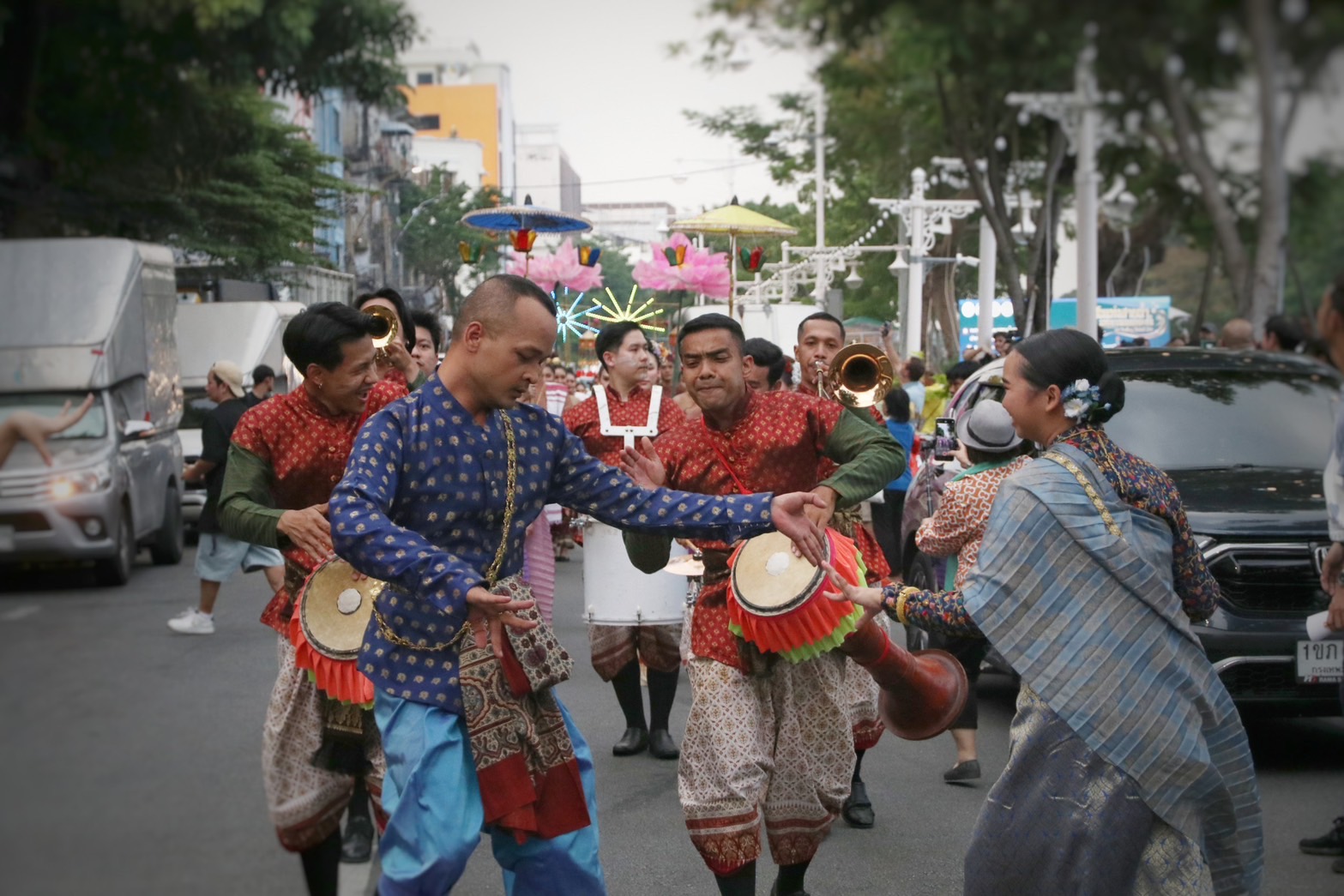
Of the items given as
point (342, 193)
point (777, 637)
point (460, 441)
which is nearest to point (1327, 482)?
point (777, 637)

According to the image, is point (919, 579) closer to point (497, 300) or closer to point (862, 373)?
point (862, 373)

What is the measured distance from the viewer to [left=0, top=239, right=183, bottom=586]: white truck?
209cm

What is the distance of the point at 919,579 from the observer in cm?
868

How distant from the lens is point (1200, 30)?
1.63 meters

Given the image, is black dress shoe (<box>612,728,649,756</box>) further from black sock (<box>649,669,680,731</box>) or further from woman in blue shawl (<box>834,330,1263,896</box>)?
woman in blue shawl (<box>834,330,1263,896</box>)

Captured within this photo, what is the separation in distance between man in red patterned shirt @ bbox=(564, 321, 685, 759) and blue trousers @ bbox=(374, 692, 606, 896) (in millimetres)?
3831

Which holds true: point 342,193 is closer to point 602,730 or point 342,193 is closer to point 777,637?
point 777,637

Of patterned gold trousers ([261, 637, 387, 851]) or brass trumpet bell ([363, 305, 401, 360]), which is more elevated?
brass trumpet bell ([363, 305, 401, 360])

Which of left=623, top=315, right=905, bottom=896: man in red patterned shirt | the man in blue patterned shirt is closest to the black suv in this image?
left=623, top=315, right=905, bottom=896: man in red patterned shirt

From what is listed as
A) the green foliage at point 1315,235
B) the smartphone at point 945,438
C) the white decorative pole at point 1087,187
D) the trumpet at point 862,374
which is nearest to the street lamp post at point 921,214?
the white decorative pole at point 1087,187

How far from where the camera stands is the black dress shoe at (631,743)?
7203 mm

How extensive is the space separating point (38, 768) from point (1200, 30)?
1768 millimetres

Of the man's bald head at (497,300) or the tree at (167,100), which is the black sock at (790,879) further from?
the tree at (167,100)

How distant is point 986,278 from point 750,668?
2.05 meters
